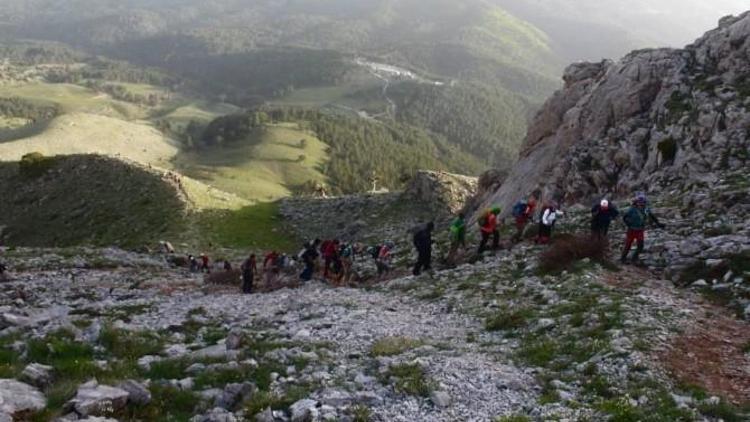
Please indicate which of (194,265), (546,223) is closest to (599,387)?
(546,223)

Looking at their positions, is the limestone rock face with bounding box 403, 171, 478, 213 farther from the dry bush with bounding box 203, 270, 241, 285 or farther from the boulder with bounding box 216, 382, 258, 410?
the boulder with bounding box 216, 382, 258, 410

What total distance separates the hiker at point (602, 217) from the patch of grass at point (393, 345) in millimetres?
13682

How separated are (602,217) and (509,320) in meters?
10.5

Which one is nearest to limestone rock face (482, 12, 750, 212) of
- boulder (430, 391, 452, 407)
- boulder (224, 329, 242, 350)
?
boulder (430, 391, 452, 407)

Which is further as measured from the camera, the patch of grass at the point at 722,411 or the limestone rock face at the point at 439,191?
the limestone rock face at the point at 439,191

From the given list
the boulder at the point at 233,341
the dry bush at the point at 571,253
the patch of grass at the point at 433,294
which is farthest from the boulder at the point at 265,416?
the dry bush at the point at 571,253

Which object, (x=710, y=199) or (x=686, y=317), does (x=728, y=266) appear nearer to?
(x=686, y=317)

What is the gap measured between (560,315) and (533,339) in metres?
2.06

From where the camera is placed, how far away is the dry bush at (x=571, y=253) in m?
28.5

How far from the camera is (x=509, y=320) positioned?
73.9ft

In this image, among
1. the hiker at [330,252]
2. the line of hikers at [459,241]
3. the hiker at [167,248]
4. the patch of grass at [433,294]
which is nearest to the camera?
the patch of grass at [433,294]

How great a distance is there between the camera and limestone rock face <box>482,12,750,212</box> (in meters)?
39.6

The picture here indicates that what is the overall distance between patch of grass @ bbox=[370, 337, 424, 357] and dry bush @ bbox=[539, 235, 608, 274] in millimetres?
10331

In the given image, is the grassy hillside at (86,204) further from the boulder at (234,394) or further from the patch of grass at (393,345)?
the boulder at (234,394)
